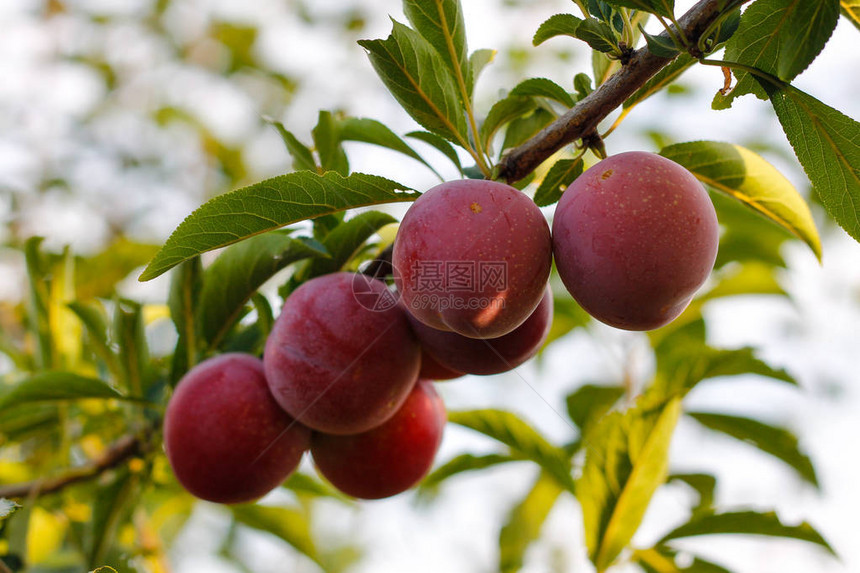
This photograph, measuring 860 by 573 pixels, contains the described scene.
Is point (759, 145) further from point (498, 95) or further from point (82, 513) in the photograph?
point (82, 513)

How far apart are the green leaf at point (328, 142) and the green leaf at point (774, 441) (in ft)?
3.44

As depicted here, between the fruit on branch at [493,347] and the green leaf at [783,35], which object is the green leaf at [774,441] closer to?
the fruit on branch at [493,347]

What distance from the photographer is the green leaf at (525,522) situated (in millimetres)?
1599

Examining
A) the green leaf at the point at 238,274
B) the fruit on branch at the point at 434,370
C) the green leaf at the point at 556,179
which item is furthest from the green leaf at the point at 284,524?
the green leaf at the point at 556,179

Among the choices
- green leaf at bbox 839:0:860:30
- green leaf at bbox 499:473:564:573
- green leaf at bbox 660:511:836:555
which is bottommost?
green leaf at bbox 499:473:564:573

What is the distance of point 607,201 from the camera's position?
0.79 meters

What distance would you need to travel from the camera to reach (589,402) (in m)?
1.72

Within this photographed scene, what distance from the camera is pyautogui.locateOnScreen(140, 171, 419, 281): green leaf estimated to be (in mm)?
852

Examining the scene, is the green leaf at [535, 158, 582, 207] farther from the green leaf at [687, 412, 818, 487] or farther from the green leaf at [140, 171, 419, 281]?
the green leaf at [687, 412, 818, 487]

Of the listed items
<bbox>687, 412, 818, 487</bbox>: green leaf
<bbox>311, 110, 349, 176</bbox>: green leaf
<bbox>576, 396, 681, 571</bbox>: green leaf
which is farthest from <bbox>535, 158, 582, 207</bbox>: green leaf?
<bbox>687, 412, 818, 487</bbox>: green leaf

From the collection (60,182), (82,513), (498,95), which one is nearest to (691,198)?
(498,95)

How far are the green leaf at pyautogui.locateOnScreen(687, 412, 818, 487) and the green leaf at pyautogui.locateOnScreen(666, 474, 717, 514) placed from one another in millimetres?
130

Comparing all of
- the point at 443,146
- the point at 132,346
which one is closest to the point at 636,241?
the point at 443,146

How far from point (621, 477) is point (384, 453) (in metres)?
0.43
